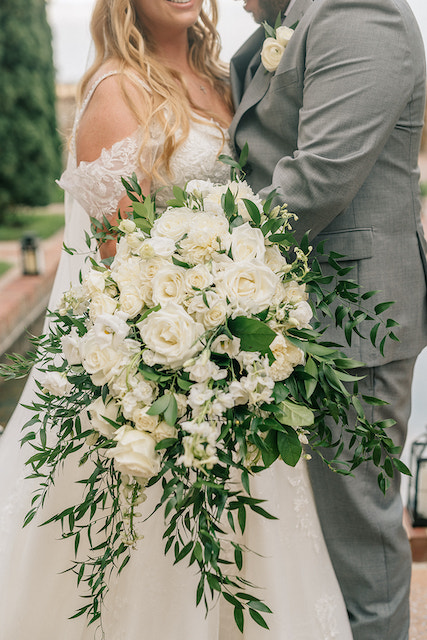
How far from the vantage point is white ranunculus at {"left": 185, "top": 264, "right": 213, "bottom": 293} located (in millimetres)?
1152

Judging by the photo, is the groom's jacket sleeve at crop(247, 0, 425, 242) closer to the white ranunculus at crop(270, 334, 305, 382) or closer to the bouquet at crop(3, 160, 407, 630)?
the bouquet at crop(3, 160, 407, 630)

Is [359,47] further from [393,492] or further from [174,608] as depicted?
[174,608]

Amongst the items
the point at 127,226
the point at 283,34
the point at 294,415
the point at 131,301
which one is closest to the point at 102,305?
the point at 131,301

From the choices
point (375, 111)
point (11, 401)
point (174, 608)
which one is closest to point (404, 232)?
point (375, 111)

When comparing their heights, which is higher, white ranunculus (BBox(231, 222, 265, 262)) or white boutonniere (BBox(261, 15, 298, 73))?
white boutonniere (BBox(261, 15, 298, 73))

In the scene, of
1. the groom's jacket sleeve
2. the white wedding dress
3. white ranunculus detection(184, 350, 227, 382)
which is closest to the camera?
white ranunculus detection(184, 350, 227, 382)

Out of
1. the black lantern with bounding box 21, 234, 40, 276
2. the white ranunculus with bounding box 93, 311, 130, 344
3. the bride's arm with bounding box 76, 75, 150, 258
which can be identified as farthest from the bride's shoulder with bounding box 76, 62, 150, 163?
the black lantern with bounding box 21, 234, 40, 276

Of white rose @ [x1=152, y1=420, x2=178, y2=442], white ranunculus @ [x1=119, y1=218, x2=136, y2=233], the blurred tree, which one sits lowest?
white rose @ [x1=152, y1=420, x2=178, y2=442]

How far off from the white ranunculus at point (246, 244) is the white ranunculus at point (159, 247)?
0.12 m

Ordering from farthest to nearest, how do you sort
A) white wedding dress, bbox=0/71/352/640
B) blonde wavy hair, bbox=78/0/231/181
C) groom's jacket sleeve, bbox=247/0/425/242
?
blonde wavy hair, bbox=78/0/231/181 < white wedding dress, bbox=0/71/352/640 < groom's jacket sleeve, bbox=247/0/425/242

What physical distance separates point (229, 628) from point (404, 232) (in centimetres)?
112

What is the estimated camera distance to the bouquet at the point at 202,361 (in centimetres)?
110

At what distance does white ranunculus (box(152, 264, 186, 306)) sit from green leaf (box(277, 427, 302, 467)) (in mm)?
320

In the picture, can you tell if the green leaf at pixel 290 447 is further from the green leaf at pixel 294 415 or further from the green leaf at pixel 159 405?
the green leaf at pixel 159 405
